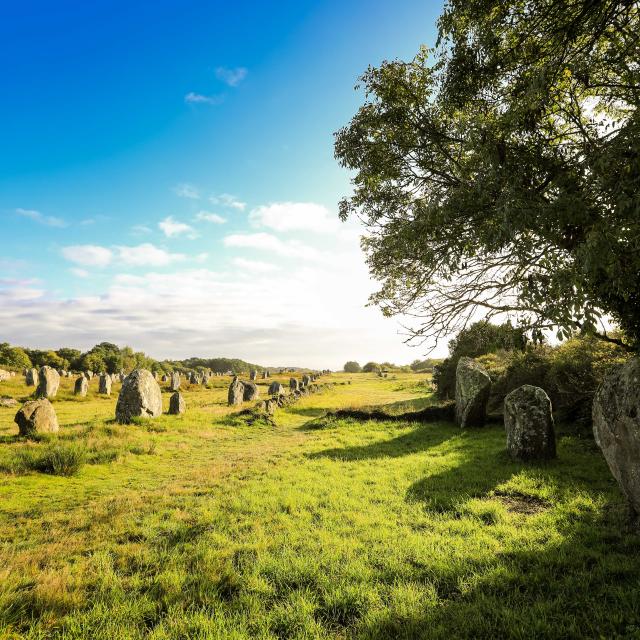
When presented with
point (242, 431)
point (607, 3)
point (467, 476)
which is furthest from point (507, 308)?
point (242, 431)

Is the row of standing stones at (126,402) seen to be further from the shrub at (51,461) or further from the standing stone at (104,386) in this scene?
the shrub at (51,461)

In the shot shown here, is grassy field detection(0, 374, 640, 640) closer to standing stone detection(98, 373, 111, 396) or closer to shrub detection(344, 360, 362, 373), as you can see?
standing stone detection(98, 373, 111, 396)

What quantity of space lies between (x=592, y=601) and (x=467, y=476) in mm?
5618

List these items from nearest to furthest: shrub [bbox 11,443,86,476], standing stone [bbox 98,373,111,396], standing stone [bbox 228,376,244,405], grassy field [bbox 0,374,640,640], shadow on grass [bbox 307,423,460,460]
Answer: grassy field [bbox 0,374,640,640]
shrub [bbox 11,443,86,476]
shadow on grass [bbox 307,423,460,460]
standing stone [bbox 228,376,244,405]
standing stone [bbox 98,373,111,396]

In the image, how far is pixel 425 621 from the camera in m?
4.27

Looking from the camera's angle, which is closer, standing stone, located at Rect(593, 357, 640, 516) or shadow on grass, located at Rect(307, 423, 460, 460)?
standing stone, located at Rect(593, 357, 640, 516)

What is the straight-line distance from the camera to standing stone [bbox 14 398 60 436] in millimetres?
13684

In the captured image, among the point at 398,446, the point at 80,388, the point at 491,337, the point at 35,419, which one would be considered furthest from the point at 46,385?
the point at 491,337

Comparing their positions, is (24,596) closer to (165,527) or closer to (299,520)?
(165,527)

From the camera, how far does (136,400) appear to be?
736 inches

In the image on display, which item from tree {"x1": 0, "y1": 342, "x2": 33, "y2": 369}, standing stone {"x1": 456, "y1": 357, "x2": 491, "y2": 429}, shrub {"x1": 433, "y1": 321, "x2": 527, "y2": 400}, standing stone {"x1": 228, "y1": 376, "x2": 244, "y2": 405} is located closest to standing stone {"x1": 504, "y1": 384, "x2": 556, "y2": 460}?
shrub {"x1": 433, "y1": 321, "x2": 527, "y2": 400}

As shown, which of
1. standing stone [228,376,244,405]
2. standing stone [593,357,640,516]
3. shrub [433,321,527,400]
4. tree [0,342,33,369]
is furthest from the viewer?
tree [0,342,33,369]

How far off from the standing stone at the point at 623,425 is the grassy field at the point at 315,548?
78cm

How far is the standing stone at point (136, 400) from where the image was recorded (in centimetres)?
1852
